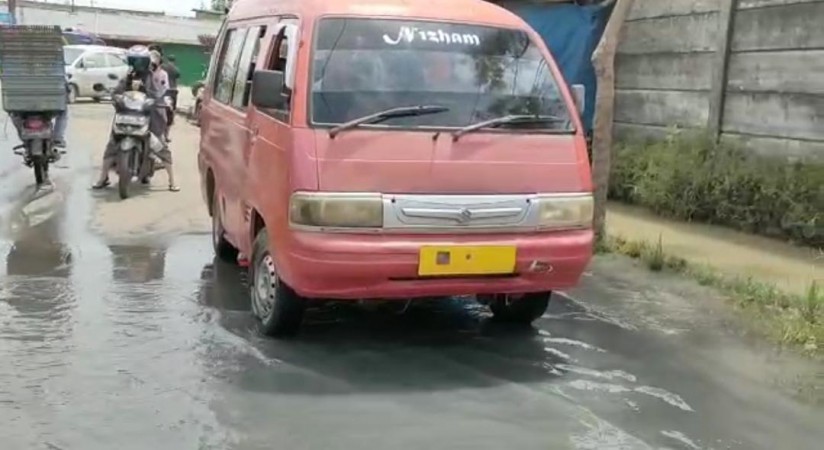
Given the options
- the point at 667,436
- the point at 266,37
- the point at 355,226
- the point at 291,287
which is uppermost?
the point at 266,37

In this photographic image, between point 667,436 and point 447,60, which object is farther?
point 447,60

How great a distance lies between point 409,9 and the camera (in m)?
5.87

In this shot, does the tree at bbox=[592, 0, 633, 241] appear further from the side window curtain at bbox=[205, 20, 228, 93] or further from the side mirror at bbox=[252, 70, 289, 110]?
the side mirror at bbox=[252, 70, 289, 110]

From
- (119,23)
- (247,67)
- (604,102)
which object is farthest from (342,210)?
(119,23)

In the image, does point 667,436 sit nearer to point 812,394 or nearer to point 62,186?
point 812,394

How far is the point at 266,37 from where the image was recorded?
6.36 metres

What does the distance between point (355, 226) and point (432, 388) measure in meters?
0.91

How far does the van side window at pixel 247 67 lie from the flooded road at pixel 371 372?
134 cm

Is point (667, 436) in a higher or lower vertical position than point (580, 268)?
lower

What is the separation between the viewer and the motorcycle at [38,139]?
11.5 metres

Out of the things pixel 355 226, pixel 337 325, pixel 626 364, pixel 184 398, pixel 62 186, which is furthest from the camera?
pixel 62 186

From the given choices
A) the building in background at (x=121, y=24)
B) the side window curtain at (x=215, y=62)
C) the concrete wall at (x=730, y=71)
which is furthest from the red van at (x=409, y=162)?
the building in background at (x=121, y=24)

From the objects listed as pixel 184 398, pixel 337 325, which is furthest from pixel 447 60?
pixel 184 398

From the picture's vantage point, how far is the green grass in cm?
Answer: 600
